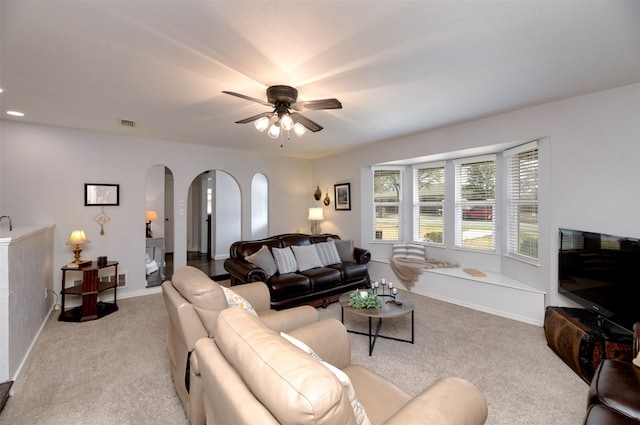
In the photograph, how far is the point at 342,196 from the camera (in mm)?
5773

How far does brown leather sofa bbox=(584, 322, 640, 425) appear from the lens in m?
1.35

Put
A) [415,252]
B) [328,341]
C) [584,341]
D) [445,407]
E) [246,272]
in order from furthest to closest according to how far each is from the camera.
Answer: [415,252] → [246,272] → [584,341] → [328,341] → [445,407]

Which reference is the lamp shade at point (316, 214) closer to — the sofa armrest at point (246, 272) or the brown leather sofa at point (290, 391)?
the sofa armrest at point (246, 272)

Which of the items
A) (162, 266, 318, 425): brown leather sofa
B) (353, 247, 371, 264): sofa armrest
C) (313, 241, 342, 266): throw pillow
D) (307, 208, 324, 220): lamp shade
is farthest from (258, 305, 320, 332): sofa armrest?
(307, 208, 324, 220): lamp shade

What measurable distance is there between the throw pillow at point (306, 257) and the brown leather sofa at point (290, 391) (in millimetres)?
2702

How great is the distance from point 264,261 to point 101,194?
2.67 meters

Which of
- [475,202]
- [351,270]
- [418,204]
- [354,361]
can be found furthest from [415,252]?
[354,361]

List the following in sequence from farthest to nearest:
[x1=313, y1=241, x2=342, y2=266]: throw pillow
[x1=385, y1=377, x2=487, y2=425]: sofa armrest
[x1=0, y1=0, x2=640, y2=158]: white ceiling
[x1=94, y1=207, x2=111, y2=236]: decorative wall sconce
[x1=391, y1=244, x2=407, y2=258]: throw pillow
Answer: [x1=391, y1=244, x2=407, y2=258]: throw pillow → [x1=313, y1=241, x2=342, y2=266]: throw pillow → [x1=94, y1=207, x2=111, y2=236]: decorative wall sconce → [x1=0, y1=0, x2=640, y2=158]: white ceiling → [x1=385, y1=377, x2=487, y2=425]: sofa armrest

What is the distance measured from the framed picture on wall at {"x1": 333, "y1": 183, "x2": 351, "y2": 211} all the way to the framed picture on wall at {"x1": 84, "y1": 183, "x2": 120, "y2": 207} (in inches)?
151

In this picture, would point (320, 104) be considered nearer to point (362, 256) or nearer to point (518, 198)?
point (362, 256)

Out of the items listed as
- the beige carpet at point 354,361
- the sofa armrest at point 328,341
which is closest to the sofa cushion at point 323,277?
the beige carpet at point 354,361

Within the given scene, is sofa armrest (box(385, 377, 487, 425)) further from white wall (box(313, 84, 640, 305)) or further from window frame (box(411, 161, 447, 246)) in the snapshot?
window frame (box(411, 161, 447, 246))

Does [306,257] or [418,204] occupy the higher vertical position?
[418,204]

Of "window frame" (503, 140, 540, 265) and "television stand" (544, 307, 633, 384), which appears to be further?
"window frame" (503, 140, 540, 265)
